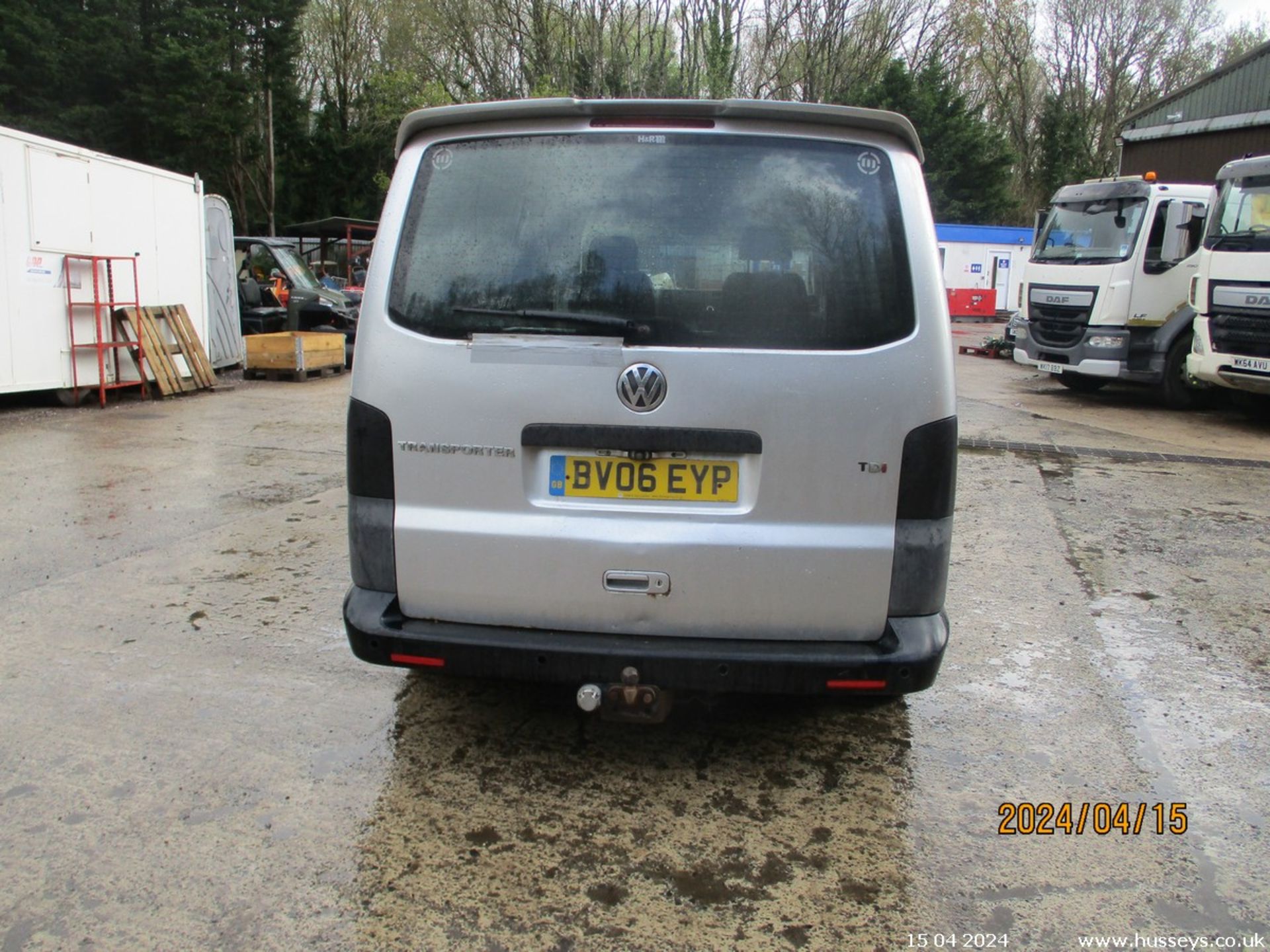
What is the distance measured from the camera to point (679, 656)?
9.46 ft

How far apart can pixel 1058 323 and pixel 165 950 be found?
13576 millimetres

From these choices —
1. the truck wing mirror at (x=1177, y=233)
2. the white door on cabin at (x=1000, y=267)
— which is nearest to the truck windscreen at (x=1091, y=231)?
the truck wing mirror at (x=1177, y=233)

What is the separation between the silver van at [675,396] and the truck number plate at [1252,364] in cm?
946

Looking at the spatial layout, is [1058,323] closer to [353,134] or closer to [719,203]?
[719,203]

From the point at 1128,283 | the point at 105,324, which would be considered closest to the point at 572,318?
the point at 105,324

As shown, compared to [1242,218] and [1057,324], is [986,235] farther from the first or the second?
[1242,218]

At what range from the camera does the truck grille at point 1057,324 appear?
43.8 feet

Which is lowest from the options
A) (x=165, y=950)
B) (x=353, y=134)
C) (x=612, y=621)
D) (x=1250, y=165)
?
(x=165, y=950)

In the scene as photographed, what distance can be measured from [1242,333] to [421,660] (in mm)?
10619

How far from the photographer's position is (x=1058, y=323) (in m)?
13.7

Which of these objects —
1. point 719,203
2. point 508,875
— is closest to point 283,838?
point 508,875

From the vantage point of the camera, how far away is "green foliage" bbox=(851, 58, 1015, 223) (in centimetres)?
3659

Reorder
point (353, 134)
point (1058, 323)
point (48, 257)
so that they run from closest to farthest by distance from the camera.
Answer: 1. point (48, 257)
2. point (1058, 323)
3. point (353, 134)
